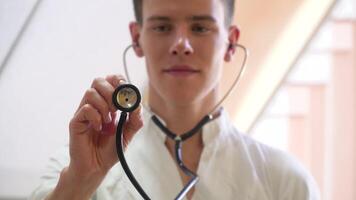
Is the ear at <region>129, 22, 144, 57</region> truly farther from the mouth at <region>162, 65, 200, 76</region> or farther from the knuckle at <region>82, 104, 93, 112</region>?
the knuckle at <region>82, 104, 93, 112</region>

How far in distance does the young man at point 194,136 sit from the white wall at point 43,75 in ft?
0.17

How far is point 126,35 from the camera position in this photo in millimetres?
912

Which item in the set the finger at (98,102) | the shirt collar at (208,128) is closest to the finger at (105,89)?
the finger at (98,102)

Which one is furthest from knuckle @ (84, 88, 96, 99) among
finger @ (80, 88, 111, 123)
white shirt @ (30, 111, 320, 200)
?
white shirt @ (30, 111, 320, 200)

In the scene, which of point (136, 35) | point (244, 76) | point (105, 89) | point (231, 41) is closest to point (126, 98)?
point (105, 89)

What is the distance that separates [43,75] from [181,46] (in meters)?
0.22

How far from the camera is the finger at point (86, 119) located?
59 cm

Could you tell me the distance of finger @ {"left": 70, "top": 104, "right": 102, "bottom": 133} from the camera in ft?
1.95

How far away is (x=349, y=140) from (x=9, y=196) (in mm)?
1491

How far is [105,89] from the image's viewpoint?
589mm

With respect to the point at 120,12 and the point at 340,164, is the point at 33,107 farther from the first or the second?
the point at 340,164

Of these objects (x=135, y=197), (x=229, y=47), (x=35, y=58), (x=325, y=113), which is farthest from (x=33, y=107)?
(x=325, y=113)

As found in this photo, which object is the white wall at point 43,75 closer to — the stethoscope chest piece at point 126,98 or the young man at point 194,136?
the young man at point 194,136

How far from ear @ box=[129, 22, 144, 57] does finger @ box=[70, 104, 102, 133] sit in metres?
0.30
